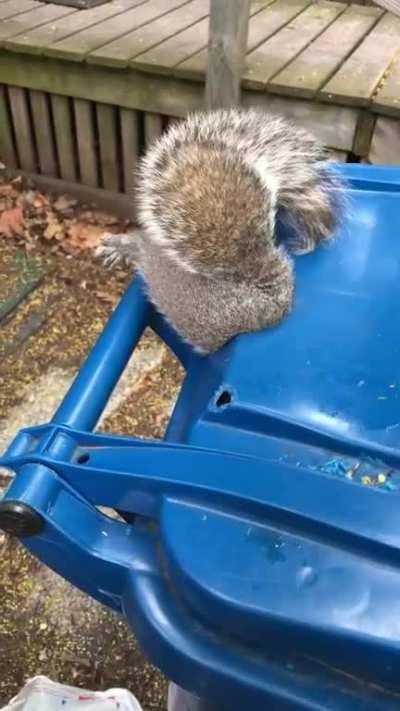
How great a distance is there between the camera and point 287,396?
0.93m

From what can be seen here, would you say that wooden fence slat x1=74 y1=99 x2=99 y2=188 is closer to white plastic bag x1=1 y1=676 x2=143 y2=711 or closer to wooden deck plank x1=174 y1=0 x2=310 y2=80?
wooden deck plank x1=174 y1=0 x2=310 y2=80

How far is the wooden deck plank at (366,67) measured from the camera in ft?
7.47

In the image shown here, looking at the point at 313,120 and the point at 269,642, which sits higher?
the point at 269,642

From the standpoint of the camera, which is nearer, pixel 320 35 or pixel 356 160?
pixel 356 160

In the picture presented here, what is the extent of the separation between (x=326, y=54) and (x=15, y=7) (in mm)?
1464

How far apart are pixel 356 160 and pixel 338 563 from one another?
77.0 inches

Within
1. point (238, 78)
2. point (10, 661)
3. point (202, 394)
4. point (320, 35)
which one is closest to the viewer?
point (202, 394)

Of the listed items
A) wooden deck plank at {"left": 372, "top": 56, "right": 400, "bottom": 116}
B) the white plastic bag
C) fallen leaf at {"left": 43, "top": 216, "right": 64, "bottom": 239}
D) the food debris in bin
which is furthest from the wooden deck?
the white plastic bag

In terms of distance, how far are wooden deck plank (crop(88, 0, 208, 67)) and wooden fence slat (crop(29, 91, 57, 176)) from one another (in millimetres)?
401

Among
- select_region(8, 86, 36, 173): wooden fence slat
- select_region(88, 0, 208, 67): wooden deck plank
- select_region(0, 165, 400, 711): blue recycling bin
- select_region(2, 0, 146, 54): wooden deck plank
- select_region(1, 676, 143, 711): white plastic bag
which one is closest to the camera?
select_region(0, 165, 400, 711): blue recycling bin

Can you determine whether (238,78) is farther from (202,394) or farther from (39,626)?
(39,626)

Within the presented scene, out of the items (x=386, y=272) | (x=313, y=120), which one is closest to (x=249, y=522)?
(x=386, y=272)

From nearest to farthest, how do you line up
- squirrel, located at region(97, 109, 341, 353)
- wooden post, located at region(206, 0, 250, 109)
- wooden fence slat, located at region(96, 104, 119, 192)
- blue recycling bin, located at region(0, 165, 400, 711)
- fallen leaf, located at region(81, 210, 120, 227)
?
blue recycling bin, located at region(0, 165, 400, 711) → squirrel, located at region(97, 109, 341, 353) → wooden post, located at region(206, 0, 250, 109) → wooden fence slat, located at region(96, 104, 119, 192) → fallen leaf, located at region(81, 210, 120, 227)

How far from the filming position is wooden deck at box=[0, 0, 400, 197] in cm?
233
